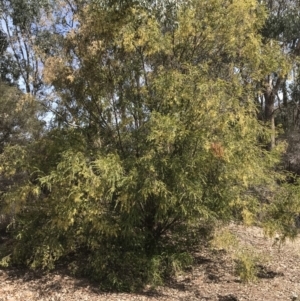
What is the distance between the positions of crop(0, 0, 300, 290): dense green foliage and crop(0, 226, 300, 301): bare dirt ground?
1.15ft

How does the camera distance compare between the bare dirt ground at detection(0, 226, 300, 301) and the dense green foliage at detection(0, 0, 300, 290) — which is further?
the bare dirt ground at detection(0, 226, 300, 301)

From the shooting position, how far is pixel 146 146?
8094 mm

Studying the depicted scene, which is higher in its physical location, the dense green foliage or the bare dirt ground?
the dense green foliage

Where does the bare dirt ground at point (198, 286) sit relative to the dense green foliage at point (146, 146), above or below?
below

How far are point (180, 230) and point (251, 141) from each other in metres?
2.61

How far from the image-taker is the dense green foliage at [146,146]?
7777 millimetres

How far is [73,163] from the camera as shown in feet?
25.8

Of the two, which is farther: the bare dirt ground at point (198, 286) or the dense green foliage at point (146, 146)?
the bare dirt ground at point (198, 286)

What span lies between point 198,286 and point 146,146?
303 centimetres

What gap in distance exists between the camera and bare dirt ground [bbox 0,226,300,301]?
8.15 meters

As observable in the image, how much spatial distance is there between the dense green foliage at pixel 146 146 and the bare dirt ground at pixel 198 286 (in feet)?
1.15

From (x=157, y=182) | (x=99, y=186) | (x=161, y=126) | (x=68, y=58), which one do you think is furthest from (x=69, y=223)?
(x=68, y=58)

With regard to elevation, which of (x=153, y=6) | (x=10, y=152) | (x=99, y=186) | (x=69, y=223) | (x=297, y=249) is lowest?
(x=297, y=249)

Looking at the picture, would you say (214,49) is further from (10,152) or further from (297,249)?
(297,249)
